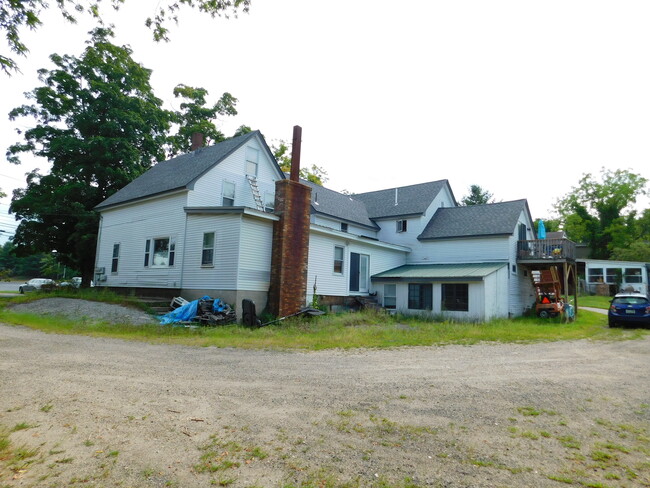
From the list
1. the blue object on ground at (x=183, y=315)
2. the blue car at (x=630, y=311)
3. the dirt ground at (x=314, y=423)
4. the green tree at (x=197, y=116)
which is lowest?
the dirt ground at (x=314, y=423)

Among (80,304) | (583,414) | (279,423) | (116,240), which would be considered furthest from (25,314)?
(583,414)

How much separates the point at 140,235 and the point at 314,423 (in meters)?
19.7

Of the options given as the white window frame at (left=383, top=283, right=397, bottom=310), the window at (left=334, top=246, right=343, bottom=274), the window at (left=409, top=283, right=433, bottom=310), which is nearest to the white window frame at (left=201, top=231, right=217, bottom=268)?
the window at (left=334, top=246, right=343, bottom=274)

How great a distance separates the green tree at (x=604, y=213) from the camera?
55.2 metres

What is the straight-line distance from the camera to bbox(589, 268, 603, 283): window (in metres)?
40.3

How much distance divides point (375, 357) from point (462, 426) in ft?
16.5

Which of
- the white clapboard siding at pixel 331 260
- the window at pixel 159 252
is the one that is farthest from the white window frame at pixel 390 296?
the window at pixel 159 252

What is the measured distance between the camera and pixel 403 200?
3027cm

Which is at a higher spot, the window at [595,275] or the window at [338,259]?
the window at [595,275]

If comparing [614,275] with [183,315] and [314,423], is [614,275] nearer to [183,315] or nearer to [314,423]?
[183,315]

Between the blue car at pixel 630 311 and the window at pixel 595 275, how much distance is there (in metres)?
24.1

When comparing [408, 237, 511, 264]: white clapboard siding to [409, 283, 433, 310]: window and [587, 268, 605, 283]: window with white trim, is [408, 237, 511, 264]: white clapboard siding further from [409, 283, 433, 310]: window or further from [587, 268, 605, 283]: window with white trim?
[587, 268, 605, 283]: window with white trim

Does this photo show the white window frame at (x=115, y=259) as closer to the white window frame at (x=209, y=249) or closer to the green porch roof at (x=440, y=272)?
the white window frame at (x=209, y=249)

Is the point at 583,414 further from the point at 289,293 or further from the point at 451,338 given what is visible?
the point at 289,293
